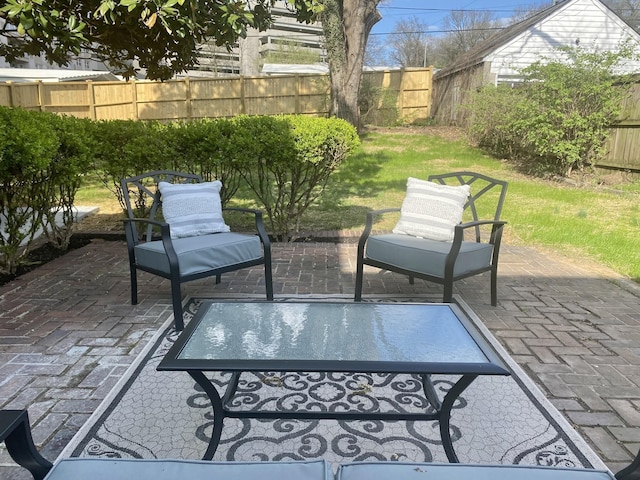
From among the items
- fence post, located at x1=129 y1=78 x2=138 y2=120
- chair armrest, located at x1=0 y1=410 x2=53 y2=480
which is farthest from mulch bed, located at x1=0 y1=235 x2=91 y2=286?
fence post, located at x1=129 y1=78 x2=138 y2=120

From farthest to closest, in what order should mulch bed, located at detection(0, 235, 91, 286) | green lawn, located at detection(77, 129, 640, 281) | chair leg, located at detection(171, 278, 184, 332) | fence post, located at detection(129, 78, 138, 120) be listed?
fence post, located at detection(129, 78, 138, 120) → green lawn, located at detection(77, 129, 640, 281) → mulch bed, located at detection(0, 235, 91, 286) → chair leg, located at detection(171, 278, 184, 332)

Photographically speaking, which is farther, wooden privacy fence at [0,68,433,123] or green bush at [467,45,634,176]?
wooden privacy fence at [0,68,433,123]

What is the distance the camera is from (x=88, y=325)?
3232 mm

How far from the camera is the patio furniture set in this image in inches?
45.9

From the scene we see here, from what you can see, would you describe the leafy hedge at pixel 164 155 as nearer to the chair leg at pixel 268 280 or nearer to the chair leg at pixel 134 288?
the chair leg at pixel 134 288

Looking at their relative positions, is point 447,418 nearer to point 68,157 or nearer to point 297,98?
point 68,157

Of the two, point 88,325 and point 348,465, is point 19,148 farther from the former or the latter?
point 348,465

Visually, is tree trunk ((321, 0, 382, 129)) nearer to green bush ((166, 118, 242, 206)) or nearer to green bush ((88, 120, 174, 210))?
green bush ((166, 118, 242, 206))

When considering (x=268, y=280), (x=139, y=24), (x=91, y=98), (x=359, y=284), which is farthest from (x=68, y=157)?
(x=91, y=98)

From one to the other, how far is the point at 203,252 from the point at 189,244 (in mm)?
202

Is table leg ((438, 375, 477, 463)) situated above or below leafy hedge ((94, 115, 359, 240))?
below

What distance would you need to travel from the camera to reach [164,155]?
15.8 ft

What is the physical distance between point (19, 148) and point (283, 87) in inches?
478

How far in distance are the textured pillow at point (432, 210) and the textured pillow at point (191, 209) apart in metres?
1.54
